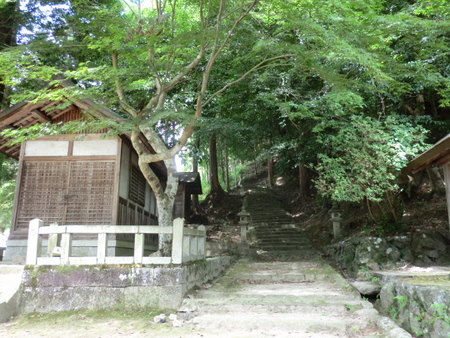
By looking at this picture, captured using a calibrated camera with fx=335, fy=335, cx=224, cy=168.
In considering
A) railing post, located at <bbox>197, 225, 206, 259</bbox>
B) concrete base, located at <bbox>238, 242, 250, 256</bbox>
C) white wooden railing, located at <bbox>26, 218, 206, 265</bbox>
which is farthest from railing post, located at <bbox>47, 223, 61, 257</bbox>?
concrete base, located at <bbox>238, 242, 250, 256</bbox>

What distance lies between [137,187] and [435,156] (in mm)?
9525

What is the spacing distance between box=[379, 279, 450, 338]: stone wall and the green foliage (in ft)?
11.6

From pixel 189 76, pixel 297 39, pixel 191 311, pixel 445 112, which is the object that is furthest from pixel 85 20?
pixel 445 112

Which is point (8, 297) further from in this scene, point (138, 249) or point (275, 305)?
point (275, 305)

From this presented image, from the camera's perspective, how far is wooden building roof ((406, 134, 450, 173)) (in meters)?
7.02

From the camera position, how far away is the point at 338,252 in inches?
493

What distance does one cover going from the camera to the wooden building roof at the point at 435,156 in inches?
276

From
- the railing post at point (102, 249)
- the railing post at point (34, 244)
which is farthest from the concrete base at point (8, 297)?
the railing post at point (102, 249)

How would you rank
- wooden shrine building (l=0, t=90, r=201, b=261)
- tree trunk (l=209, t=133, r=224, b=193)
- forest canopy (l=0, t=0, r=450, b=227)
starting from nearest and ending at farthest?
forest canopy (l=0, t=0, r=450, b=227) < wooden shrine building (l=0, t=90, r=201, b=261) < tree trunk (l=209, t=133, r=224, b=193)

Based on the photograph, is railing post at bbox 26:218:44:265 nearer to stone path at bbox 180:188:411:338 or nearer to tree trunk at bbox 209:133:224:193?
stone path at bbox 180:188:411:338

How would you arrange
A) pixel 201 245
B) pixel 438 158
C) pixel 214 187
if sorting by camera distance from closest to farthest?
pixel 438 158, pixel 201 245, pixel 214 187

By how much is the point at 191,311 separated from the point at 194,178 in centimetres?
973

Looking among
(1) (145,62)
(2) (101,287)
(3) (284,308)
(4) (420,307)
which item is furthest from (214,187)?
(4) (420,307)

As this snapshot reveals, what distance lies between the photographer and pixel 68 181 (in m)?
10.5
